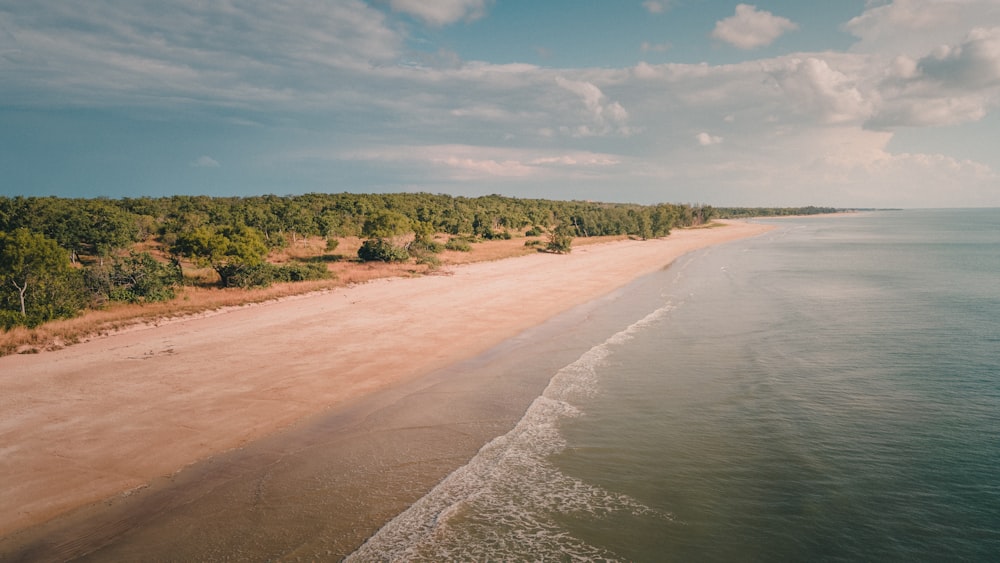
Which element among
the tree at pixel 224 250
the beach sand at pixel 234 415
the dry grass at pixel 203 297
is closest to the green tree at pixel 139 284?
the dry grass at pixel 203 297

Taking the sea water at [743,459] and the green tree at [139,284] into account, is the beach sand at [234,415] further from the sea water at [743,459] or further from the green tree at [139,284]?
the green tree at [139,284]

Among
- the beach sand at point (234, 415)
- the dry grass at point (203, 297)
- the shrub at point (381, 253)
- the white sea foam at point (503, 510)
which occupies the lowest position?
the white sea foam at point (503, 510)

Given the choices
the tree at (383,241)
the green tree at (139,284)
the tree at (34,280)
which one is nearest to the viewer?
the tree at (34,280)

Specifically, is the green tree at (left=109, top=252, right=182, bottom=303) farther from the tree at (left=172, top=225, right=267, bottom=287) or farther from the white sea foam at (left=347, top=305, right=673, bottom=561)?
the white sea foam at (left=347, top=305, right=673, bottom=561)

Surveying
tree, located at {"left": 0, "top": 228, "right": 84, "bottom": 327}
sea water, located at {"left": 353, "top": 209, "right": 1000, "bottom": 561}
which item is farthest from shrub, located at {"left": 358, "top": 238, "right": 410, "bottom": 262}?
sea water, located at {"left": 353, "top": 209, "right": 1000, "bottom": 561}

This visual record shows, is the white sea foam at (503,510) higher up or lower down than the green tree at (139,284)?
lower down

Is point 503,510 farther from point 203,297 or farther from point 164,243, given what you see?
point 164,243

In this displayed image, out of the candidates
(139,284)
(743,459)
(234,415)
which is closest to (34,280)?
(139,284)

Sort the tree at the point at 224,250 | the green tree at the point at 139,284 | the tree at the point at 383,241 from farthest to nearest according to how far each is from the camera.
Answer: the tree at the point at 383,241, the tree at the point at 224,250, the green tree at the point at 139,284

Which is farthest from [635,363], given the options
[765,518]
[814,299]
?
[814,299]
